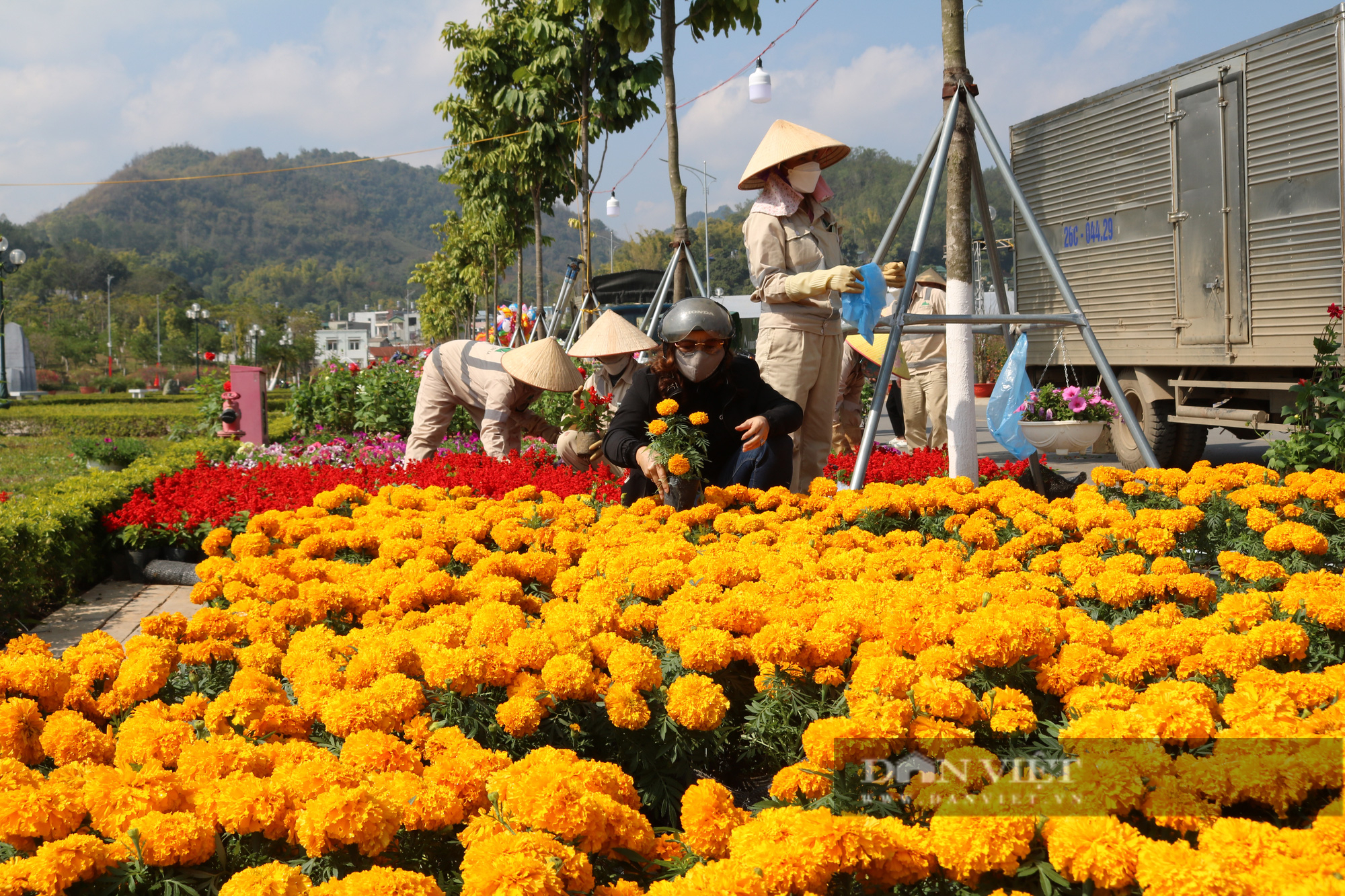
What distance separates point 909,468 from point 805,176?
2.48 meters

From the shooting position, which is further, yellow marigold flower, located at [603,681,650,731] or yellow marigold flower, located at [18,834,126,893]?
yellow marigold flower, located at [603,681,650,731]

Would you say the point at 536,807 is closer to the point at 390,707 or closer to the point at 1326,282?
the point at 390,707

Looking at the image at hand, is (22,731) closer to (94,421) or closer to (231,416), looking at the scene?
(231,416)

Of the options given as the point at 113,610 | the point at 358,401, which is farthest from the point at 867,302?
the point at 358,401

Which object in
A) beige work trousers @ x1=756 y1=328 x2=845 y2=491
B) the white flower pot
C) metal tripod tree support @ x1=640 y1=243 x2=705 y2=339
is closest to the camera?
beige work trousers @ x1=756 y1=328 x2=845 y2=491

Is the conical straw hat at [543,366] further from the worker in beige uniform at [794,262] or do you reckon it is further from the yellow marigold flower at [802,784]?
the yellow marigold flower at [802,784]

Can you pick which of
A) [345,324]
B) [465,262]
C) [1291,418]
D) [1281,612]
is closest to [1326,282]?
[1291,418]

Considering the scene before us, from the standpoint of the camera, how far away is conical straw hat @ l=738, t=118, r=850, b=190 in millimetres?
5105

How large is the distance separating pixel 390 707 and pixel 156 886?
1.80ft

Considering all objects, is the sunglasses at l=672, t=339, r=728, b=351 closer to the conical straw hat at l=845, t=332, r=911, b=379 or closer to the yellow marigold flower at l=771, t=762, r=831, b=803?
the conical straw hat at l=845, t=332, r=911, b=379

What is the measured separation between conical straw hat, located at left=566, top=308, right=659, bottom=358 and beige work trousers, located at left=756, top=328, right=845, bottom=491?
1371 millimetres

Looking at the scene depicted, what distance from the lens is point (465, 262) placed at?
121 feet

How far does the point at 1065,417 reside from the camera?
788cm

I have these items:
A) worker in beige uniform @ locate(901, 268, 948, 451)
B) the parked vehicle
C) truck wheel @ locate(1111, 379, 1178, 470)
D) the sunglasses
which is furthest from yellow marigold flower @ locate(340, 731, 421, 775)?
truck wheel @ locate(1111, 379, 1178, 470)
